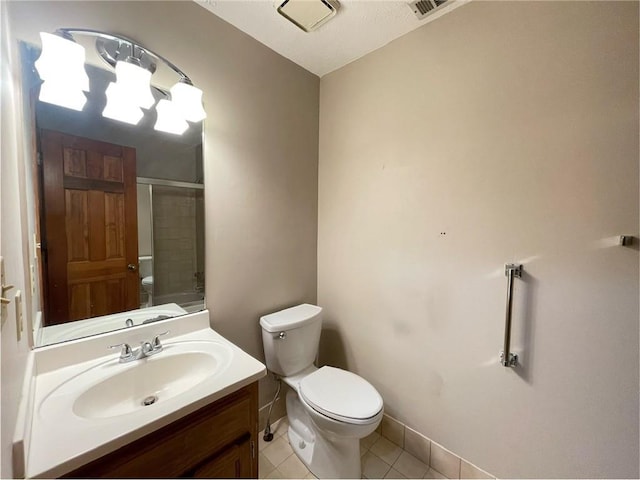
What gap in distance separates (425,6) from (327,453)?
2.25m

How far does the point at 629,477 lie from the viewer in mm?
1005

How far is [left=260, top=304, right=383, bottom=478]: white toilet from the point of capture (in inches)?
49.4

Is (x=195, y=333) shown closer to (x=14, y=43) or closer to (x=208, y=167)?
(x=208, y=167)

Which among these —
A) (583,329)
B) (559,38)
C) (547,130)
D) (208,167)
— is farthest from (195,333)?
(559,38)

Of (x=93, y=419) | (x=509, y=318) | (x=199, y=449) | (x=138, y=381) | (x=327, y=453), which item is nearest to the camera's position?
(x=93, y=419)

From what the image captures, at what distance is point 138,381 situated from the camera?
1057mm

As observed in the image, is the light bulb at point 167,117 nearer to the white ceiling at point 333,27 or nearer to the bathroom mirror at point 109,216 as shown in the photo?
the bathroom mirror at point 109,216

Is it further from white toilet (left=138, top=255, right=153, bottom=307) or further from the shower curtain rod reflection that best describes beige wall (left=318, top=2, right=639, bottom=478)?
white toilet (left=138, top=255, right=153, bottom=307)

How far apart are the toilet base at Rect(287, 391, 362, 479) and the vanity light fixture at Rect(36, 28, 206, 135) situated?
5.62 feet

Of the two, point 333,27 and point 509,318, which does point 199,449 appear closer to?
point 509,318

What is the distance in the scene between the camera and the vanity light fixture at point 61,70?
934 millimetres

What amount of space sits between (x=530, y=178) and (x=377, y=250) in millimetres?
812

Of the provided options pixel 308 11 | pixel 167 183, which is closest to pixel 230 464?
pixel 167 183

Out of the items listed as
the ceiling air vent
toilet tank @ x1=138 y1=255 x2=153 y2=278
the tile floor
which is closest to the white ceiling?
the ceiling air vent
